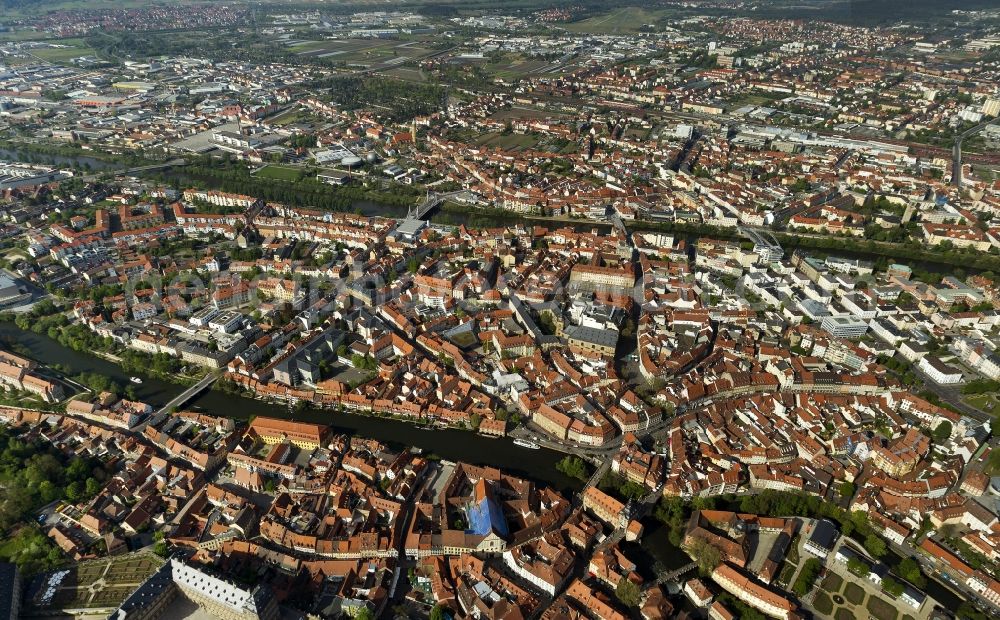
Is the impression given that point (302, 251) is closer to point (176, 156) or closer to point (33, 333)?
point (33, 333)

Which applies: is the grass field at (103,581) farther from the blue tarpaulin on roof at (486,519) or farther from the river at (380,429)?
the blue tarpaulin on roof at (486,519)

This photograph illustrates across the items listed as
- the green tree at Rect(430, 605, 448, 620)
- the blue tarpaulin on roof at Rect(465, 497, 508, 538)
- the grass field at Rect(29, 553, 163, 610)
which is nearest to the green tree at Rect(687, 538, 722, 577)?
the blue tarpaulin on roof at Rect(465, 497, 508, 538)

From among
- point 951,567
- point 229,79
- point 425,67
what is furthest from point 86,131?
point 951,567

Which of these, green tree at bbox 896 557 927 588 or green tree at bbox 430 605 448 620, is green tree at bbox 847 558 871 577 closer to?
green tree at bbox 896 557 927 588

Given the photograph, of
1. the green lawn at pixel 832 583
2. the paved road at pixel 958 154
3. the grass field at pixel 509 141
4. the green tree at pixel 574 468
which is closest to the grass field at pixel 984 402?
the green lawn at pixel 832 583

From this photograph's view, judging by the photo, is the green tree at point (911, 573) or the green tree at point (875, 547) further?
the green tree at point (875, 547)

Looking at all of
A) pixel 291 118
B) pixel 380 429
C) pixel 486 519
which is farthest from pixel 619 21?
pixel 486 519
